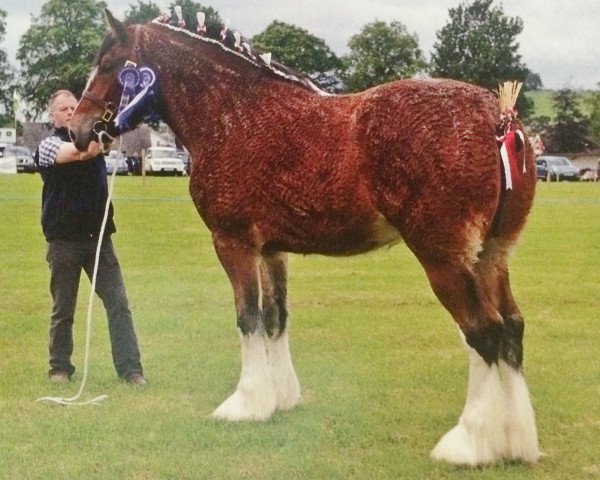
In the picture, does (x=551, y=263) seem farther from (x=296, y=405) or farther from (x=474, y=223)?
(x=474, y=223)

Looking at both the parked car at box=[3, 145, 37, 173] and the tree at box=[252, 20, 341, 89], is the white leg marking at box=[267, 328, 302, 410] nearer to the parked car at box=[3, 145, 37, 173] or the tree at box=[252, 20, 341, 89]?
the tree at box=[252, 20, 341, 89]

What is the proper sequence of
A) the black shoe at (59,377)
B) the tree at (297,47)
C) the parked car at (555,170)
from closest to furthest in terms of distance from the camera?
the black shoe at (59,377) < the tree at (297,47) < the parked car at (555,170)

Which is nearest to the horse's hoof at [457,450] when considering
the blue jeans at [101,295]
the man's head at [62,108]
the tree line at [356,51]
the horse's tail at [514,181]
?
the horse's tail at [514,181]

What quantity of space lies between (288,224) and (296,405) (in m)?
1.57

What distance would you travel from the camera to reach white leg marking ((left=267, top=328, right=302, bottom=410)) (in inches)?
281

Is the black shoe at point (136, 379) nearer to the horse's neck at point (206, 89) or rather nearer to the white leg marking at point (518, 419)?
the horse's neck at point (206, 89)

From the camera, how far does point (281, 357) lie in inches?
281

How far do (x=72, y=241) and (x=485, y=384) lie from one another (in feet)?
12.3

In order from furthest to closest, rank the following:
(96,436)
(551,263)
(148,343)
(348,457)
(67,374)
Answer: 1. (551,263)
2. (148,343)
3. (67,374)
4. (96,436)
5. (348,457)

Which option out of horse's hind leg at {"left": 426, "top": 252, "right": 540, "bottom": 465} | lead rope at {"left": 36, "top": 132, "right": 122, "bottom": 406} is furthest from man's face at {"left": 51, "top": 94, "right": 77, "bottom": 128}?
horse's hind leg at {"left": 426, "top": 252, "right": 540, "bottom": 465}

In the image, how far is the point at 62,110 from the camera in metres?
7.85

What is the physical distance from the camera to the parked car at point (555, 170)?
58.4 metres

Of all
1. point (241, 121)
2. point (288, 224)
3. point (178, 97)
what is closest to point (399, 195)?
point (288, 224)

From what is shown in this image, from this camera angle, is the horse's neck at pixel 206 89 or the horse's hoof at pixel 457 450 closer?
the horse's hoof at pixel 457 450
